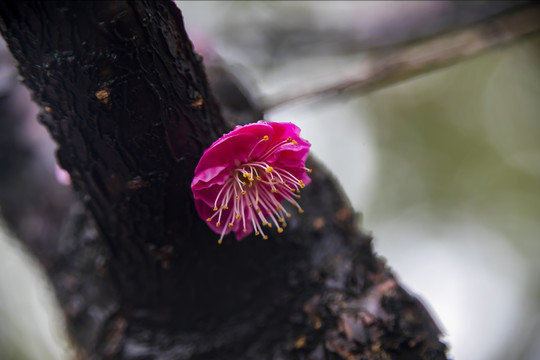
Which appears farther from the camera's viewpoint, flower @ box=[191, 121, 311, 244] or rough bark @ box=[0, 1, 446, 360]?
flower @ box=[191, 121, 311, 244]

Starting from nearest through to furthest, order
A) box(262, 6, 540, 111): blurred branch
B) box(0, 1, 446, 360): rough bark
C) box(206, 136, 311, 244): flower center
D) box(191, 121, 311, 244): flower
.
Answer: box(0, 1, 446, 360): rough bark
box(191, 121, 311, 244): flower
box(206, 136, 311, 244): flower center
box(262, 6, 540, 111): blurred branch

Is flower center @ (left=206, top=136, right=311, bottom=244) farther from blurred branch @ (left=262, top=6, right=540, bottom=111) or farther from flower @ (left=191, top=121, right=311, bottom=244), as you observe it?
blurred branch @ (left=262, top=6, right=540, bottom=111)

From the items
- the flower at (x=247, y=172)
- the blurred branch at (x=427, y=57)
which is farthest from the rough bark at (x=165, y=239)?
the blurred branch at (x=427, y=57)

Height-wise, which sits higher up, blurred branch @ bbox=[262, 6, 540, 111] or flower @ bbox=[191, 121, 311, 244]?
blurred branch @ bbox=[262, 6, 540, 111]

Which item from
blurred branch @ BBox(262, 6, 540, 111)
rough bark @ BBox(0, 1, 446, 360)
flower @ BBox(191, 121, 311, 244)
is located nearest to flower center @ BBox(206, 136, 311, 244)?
flower @ BBox(191, 121, 311, 244)

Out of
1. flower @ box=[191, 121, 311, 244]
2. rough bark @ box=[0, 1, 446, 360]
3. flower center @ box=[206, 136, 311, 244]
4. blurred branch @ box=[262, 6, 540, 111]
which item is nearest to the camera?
rough bark @ box=[0, 1, 446, 360]

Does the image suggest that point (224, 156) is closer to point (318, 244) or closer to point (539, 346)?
point (318, 244)
